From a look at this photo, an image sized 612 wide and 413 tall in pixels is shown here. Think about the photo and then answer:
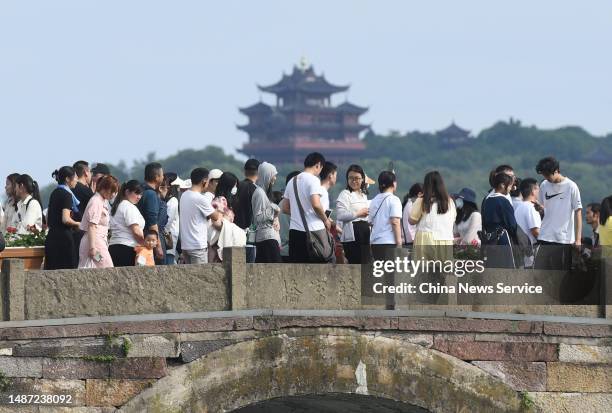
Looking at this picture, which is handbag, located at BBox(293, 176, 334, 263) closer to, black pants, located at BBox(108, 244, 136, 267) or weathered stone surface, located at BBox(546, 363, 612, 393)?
black pants, located at BBox(108, 244, 136, 267)

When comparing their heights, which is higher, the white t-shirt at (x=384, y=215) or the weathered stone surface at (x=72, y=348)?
the white t-shirt at (x=384, y=215)

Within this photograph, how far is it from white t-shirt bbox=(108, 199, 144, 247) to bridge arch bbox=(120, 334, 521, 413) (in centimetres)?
130

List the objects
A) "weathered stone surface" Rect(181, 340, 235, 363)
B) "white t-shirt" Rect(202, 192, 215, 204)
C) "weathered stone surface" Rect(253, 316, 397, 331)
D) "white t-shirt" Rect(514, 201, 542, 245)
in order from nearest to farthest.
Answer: "weathered stone surface" Rect(181, 340, 235, 363), "weathered stone surface" Rect(253, 316, 397, 331), "white t-shirt" Rect(202, 192, 215, 204), "white t-shirt" Rect(514, 201, 542, 245)

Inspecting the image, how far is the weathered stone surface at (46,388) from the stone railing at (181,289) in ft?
1.64

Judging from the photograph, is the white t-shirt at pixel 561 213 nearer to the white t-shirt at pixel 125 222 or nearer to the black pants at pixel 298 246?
the black pants at pixel 298 246

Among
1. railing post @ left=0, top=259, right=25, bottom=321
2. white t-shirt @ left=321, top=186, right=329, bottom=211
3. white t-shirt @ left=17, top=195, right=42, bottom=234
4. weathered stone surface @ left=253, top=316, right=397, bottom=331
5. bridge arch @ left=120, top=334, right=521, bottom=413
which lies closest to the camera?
railing post @ left=0, top=259, right=25, bottom=321

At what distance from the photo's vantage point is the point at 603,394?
15.7 metres

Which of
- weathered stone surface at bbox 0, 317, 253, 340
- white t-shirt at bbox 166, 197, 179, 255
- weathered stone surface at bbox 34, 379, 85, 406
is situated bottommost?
weathered stone surface at bbox 34, 379, 85, 406

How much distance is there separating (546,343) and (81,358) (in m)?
3.78

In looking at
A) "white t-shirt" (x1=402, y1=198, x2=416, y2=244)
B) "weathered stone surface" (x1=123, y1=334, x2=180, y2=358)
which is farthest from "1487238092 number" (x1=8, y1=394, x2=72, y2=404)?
"white t-shirt" (x1=402, y1=198, x2=416, y2=244)

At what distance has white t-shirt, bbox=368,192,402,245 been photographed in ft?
52.7

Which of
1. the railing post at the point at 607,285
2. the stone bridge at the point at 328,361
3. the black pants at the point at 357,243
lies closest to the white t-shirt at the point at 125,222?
the stone bridge at the point at 328,361

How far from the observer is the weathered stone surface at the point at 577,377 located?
15.6 metres

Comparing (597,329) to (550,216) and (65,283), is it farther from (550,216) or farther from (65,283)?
(65,283)
